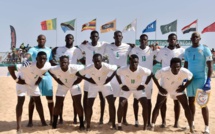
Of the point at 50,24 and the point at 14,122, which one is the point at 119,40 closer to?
the point at 14,122

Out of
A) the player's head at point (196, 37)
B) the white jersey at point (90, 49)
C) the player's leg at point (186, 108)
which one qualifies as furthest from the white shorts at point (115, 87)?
the player's head at point (196, 37)

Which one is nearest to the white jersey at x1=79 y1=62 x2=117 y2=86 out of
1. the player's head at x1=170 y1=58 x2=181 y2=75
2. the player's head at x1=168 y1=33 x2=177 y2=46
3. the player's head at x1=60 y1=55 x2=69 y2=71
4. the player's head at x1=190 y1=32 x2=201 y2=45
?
the player's head at x1=60 y1=55 x2=69 y2=71

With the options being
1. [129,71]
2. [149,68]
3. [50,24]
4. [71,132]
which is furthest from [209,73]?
[50,24]

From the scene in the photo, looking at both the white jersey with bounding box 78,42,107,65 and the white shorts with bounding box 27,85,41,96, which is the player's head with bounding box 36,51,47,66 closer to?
the white shorts with bounding box 27,85,41,96

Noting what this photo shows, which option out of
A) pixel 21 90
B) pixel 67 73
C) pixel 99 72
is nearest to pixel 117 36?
pixel 99 72

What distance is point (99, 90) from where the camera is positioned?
20.5ft

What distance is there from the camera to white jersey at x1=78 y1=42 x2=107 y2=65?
6660 millimetres

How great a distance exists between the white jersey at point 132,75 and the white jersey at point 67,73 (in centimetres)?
105

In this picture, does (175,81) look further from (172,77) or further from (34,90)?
(34,90)

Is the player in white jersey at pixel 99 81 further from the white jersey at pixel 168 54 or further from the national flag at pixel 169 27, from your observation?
→ the national flag at pixel 169 27

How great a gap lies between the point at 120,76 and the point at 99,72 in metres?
0.54

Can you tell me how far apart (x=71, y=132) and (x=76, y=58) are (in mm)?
1927

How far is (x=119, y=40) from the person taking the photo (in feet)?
21.5

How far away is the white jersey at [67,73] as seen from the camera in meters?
6.14
